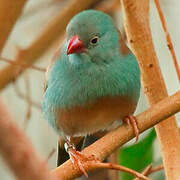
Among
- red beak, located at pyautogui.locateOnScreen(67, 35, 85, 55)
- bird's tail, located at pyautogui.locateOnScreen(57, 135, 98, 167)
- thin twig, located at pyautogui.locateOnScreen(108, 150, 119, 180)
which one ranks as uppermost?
red beak, located at pyautogui.locateOnScreen(67, 35, 85, 55)

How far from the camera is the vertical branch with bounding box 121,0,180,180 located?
150 cm

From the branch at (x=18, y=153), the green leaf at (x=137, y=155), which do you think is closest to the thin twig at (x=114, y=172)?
the green leaf at (x=137, y=155)

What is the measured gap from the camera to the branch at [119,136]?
4.08 ft

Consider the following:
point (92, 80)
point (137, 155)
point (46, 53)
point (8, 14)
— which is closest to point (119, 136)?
point (92, 80)

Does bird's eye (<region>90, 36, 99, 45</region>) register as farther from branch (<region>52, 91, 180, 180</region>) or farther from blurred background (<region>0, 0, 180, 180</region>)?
blurred background (<region>0, 0, 180, 180</region>)

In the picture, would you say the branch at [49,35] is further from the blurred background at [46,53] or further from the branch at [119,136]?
the branch at [119,136]

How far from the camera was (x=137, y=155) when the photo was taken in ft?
6.35

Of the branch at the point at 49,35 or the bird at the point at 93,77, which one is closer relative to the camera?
the bird at the point at 93,77

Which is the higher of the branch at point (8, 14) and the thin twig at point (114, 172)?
the branch at point (8, 14)

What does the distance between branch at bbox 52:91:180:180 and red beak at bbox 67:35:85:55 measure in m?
0.35

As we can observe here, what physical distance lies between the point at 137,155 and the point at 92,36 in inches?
Answer: 26.4

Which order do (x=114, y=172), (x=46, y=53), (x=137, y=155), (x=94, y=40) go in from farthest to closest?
(x=46, y=53), (x=114, y=172), (x=137, y=155), (x=94, y=40)

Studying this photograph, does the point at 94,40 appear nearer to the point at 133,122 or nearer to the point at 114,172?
the point at 133,122

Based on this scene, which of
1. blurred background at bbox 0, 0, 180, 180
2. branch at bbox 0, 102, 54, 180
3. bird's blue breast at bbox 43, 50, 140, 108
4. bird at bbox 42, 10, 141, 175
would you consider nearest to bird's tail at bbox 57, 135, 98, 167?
bird at bbox 42, 10, 141, 175
